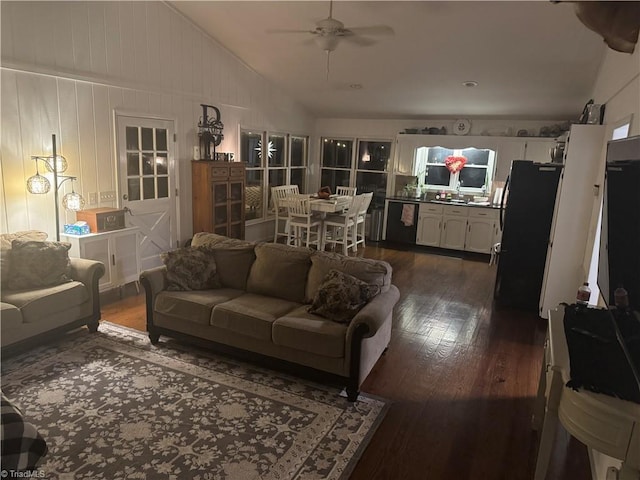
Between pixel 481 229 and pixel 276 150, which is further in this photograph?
pixel 276 150

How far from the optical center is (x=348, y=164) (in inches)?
341

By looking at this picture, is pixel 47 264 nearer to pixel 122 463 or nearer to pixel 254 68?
pixel 122 463

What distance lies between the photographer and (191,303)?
11.2ft

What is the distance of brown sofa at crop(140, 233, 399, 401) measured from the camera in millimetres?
2920

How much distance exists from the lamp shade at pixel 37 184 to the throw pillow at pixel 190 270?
4.10 feet

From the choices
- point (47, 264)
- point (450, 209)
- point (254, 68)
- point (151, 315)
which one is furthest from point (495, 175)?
point (47, 264)

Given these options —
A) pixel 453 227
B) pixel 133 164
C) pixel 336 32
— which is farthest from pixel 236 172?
pixel 453 227

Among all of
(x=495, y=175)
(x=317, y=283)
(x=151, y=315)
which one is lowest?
(x=151, y=315)

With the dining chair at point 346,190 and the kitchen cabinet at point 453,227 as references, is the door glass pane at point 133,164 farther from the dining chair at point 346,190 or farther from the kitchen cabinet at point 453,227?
the kitchen cabinet at point 453,227

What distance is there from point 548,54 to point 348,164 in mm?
4477

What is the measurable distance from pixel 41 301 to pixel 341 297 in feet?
7.56

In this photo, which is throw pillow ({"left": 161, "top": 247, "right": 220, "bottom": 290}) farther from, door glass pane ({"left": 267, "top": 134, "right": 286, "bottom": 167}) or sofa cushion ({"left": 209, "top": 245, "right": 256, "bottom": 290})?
door glass pane ({"left": 267, "top": 134, "right": 286, "bottom": 167})

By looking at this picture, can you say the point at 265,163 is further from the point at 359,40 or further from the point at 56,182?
the point at 56,182
